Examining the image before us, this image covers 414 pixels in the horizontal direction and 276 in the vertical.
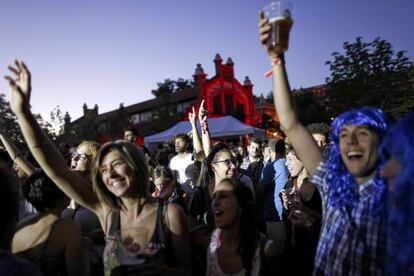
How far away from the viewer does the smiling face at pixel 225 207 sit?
2.35 m

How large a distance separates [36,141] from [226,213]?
132 cm

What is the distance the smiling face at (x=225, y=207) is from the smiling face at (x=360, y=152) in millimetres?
882

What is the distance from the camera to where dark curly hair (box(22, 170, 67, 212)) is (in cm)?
222

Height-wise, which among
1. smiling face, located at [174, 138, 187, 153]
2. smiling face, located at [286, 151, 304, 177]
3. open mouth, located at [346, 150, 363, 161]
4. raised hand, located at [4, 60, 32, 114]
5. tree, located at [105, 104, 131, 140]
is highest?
tree, located at [105, 104, 131, 140]

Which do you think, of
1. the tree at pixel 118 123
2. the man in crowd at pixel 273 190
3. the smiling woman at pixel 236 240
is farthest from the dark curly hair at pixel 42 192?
the tree at pixel 118 123

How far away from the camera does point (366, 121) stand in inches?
69.9

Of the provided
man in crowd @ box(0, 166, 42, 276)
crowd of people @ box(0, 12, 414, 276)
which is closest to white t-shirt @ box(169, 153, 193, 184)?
crowd of people @ box(0, 12, 414, 276)

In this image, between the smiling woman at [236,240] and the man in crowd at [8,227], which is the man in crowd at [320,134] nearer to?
the smiling woman at [236,240]

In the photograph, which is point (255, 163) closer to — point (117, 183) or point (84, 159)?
point (84, 159)

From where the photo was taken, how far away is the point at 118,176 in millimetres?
2084

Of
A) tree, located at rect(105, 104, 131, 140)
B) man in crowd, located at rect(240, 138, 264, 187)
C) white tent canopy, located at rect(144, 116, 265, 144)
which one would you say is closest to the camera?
man in crowd, located at rect(240, 138, 264, 187)

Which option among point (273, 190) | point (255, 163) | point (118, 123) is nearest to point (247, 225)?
point (273, 190)

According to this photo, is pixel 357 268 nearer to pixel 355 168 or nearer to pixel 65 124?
pixel 355 168

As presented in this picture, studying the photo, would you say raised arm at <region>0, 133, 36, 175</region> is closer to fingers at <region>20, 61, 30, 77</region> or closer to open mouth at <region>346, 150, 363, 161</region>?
fingers at <region>20, 61, 30, 77</region>
